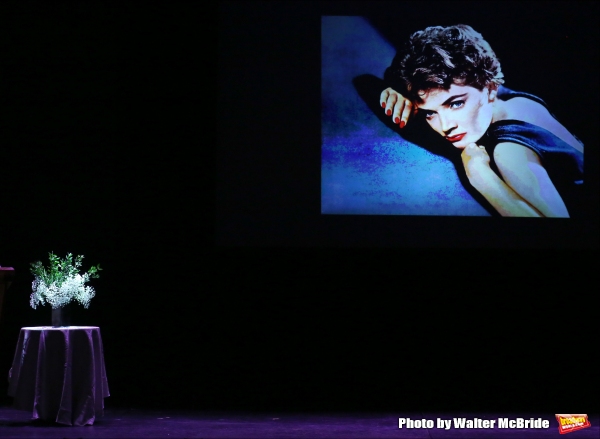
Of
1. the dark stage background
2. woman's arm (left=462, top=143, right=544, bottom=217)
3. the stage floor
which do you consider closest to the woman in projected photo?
woman's arm (left=462, top=143, right=544, bottom=217)

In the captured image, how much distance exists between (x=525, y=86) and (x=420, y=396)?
2373 mm

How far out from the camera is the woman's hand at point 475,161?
5191mm

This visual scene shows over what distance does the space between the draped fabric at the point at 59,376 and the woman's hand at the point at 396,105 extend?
253 cm

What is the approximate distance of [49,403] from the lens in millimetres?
4363

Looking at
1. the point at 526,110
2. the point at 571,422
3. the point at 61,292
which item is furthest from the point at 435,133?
the point at 61,292

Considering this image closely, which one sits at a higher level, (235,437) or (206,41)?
(206,41)

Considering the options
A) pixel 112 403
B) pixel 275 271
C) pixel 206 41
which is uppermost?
pixel 206 41

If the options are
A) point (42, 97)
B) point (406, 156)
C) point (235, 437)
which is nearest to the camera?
point (235, 437)

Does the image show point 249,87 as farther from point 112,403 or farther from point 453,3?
point 112,403

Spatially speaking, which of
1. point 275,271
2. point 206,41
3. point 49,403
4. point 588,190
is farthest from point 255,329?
point 588,190

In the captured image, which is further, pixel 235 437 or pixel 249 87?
pixel 249 87

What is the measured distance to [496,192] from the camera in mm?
5188

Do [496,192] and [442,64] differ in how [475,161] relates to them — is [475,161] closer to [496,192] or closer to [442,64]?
[496,192]

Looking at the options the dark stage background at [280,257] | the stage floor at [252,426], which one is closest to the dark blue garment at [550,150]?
the dark stage background at [280,257]
